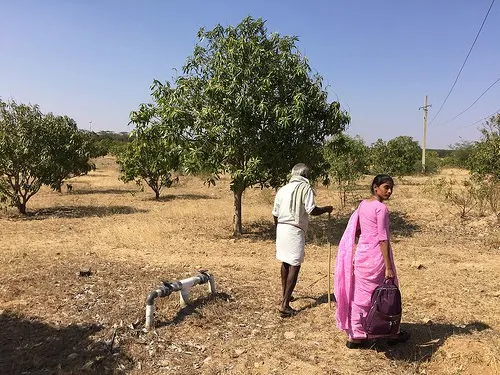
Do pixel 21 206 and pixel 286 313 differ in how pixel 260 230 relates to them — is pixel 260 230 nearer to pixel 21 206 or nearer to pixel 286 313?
pixel 286 313

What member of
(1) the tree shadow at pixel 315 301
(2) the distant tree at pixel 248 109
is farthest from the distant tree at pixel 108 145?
(1) the tree shadow at pixel 315 301

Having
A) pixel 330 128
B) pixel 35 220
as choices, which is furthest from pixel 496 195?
pixel 35 220

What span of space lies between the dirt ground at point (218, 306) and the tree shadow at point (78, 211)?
88.6 inches

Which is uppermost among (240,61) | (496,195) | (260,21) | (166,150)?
(260,21)

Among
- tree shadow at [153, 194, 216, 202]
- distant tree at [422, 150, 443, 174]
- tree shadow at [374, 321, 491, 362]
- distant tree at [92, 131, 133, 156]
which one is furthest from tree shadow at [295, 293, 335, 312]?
distant tree at [422, 150, 443, 174]

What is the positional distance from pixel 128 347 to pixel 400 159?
28.1 meters

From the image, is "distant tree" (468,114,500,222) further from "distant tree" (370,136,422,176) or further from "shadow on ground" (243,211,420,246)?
"distant tree" (370,136,422,176)

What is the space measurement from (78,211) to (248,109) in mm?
7793

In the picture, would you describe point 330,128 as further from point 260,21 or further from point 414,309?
point 414,309

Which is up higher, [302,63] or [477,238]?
[302,63]

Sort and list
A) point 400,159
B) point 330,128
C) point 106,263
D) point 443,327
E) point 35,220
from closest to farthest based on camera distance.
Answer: point 443,327, point 106,263, point 330,128, point 35,220, point 400,159

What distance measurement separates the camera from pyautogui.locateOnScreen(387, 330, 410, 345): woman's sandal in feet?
13.0

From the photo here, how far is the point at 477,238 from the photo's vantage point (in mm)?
9664

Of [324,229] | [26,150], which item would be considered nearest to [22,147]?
[26,150]
